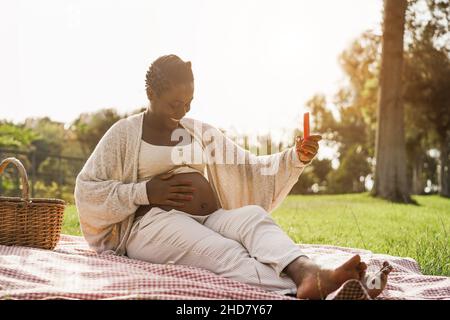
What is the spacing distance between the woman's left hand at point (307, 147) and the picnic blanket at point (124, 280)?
0.63 meters

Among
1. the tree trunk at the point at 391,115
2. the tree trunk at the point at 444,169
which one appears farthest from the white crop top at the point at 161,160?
the tree trunk at the point at 444,169

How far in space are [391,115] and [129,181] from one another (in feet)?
37.7

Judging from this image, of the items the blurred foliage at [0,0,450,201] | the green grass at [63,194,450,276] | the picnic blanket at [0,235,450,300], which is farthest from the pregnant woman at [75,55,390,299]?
→ the blurred foliage at [0,0,450,201]

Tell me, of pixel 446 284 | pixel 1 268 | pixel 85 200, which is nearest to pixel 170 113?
pixel 85 200

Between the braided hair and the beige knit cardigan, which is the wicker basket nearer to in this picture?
the beige knit cardigan

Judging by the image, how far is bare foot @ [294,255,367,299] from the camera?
2385 mm

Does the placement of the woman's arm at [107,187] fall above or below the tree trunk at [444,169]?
above

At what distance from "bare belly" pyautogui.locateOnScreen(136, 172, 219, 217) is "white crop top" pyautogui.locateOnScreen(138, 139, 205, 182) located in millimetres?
125

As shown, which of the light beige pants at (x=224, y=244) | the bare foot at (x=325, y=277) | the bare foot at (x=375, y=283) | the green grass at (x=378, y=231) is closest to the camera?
the bare foot at (x=325, y=277)

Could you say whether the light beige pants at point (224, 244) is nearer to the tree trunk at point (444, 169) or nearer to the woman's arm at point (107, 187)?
the woman's arm at point (107, 187)

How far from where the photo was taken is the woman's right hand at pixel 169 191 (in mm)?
3375

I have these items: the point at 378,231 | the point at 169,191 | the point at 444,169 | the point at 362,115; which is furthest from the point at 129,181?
the point at 444,169

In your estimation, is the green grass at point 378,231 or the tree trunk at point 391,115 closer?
the green grass at point 378,231

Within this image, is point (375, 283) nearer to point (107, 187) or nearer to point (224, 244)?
point (224, 244)
